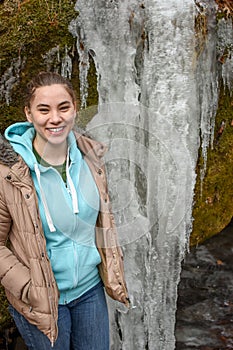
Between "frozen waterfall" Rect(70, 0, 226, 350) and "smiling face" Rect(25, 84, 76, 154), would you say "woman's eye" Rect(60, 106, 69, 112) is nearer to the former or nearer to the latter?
"smiling face" Rect(25, 84, 76, 154)

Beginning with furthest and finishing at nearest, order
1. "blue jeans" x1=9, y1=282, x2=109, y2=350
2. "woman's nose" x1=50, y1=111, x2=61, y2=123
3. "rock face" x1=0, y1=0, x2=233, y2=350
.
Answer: "rock face" x1=0, y1=0, x2=233, y2=350, "blue jeans" x1=9, y1=282, x2=109, y2=350, "woman's nose" x1=50, y1=111, x2=61, y2=123

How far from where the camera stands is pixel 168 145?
12.5ft

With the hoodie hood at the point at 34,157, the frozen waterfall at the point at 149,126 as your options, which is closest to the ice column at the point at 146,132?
the frozen waterfall at the point at 149,126

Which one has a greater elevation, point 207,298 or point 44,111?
point 44,111

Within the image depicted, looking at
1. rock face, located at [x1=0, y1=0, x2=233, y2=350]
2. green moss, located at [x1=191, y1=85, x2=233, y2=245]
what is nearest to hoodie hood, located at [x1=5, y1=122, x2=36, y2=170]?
rock face, located at [x1=0, y1=0, x2=233, y2=350]

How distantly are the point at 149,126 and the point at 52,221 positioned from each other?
1.65 meters

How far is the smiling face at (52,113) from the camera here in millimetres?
2236

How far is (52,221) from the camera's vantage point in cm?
227

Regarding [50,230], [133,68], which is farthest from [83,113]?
[50,230]

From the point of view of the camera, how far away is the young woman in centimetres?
225

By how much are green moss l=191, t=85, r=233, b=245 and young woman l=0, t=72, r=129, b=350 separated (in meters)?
1.86

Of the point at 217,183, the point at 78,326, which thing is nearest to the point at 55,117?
the point at 78,326

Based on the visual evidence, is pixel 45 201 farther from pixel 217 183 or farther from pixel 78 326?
pixel 217 183

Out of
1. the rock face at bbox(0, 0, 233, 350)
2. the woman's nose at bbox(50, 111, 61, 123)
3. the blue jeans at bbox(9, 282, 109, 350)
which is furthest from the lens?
the rock face at bbox(0, 0, 233, 350)
